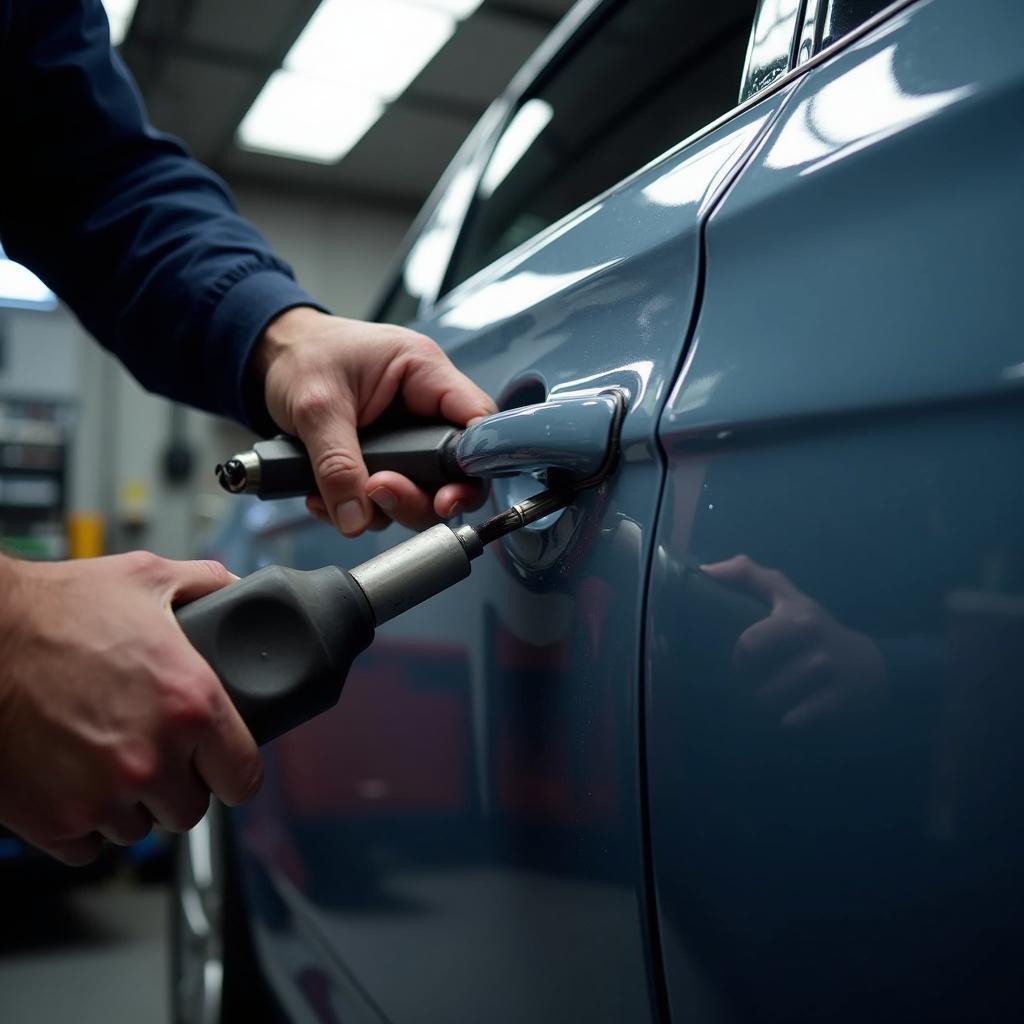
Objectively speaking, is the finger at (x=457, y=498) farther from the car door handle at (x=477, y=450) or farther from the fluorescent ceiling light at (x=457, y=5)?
the fluorescent ceiling light at (x=457, y=5)

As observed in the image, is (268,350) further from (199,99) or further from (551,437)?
(199,99)

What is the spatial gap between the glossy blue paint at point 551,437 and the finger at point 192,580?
175mm

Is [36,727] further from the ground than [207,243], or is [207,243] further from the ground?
[207,243]

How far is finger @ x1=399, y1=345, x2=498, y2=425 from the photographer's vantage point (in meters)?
0.74

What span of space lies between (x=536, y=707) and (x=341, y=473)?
240 mm

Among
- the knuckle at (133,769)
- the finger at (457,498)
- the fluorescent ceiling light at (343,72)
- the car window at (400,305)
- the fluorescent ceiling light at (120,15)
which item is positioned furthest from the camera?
the fluorescent ceiling light at (343,72)

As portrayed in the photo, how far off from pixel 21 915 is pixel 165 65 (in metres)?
3.22

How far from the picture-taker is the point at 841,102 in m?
0.48

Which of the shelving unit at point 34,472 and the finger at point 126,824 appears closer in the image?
the finger at point 126,824

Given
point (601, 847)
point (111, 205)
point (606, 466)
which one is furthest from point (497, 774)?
point (111, 205)

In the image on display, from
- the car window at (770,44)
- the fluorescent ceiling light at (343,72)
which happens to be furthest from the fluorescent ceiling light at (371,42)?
the car window at (770,44)

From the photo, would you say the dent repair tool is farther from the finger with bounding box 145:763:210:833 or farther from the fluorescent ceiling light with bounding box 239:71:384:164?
the fluorescent ceiling light with bounding box 239:71:384:164

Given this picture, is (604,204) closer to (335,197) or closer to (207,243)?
(207,243)

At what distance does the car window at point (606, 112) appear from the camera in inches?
31.6
